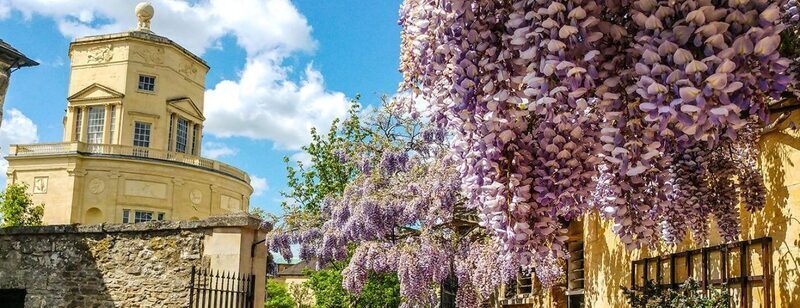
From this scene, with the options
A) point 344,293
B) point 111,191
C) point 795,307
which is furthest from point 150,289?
point 111,191

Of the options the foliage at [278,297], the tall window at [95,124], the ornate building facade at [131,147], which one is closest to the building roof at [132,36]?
the ornate building facade at [131,147]

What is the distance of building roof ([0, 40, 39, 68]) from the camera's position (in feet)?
36.0

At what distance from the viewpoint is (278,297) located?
109 feet

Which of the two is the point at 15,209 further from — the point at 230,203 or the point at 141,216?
the point at 230,203

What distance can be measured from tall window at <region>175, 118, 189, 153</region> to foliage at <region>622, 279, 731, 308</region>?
109ft

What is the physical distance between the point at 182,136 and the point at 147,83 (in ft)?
10.6

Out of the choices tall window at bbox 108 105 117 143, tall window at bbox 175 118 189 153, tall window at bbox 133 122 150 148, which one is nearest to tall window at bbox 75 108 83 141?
tall window at bbox 108 105 117 143

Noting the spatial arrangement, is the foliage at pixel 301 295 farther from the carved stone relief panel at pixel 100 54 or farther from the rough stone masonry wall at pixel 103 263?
the rough stone masonry wall at pixel 103 263

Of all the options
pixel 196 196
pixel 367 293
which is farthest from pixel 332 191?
pixel 196 196

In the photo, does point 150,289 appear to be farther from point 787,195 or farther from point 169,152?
point 169,152

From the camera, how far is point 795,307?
14.6 feet

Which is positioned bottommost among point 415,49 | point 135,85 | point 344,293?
point 344,293

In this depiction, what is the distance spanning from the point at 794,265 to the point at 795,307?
26 centimetres

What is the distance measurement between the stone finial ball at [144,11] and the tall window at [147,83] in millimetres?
3214
